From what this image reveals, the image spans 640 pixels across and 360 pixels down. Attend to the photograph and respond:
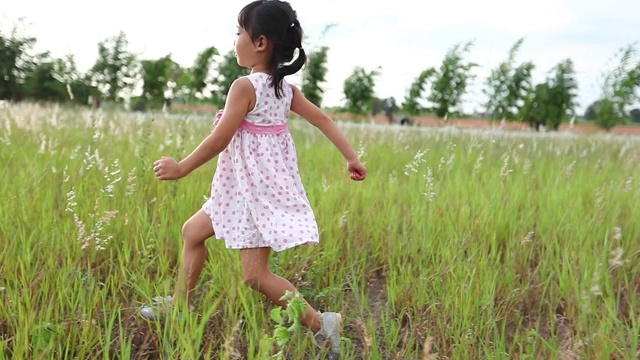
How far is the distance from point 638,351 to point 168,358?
1.65 m

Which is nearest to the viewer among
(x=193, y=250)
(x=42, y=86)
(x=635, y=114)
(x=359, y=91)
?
(x=193, y=250)

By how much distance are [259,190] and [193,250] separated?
0.35 m

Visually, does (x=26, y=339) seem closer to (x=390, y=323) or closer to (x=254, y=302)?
(x=254, y=302)

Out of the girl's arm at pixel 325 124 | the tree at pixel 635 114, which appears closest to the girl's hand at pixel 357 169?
the girl's arm at pixel 325 124

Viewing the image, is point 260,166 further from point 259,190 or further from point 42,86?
point 42,86

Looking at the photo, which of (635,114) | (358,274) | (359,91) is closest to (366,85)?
(359,91)

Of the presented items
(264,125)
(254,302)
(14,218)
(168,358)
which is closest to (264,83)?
(264,125)

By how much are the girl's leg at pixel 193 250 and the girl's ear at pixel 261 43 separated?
61 cm

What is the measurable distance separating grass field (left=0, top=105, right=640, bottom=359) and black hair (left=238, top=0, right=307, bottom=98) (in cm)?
78

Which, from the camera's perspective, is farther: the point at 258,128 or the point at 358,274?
the point at 358,274

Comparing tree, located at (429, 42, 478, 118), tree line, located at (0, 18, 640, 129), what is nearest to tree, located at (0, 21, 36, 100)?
tree line, located at (0, 18, 640, 129)

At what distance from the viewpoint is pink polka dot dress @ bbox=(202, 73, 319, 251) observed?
2.13 metres

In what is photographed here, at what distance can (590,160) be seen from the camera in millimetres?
6176

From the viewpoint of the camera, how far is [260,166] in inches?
84.9
